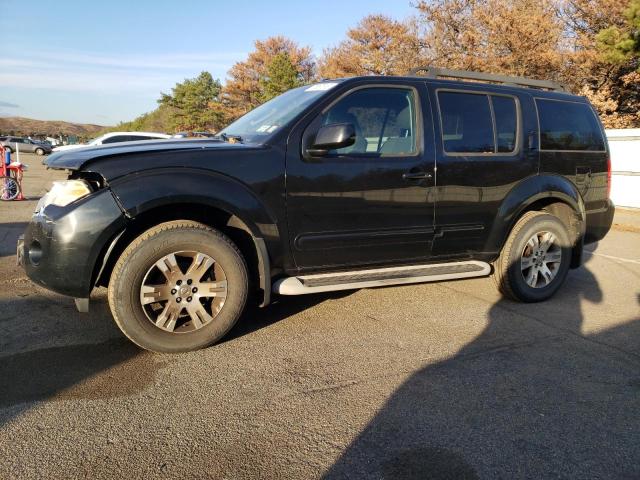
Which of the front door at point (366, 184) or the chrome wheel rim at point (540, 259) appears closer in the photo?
the front door at point (366, 184)

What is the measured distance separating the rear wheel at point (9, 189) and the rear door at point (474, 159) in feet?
35.8

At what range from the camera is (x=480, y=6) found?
23.0 metres

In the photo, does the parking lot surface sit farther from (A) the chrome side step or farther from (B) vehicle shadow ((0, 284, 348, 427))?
(A) the chrome side step

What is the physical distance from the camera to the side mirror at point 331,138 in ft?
11.4

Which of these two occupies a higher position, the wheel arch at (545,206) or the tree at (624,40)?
the tree at (624,40)

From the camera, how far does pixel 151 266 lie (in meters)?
3.22

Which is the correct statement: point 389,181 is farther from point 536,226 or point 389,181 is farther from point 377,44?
point 377,44

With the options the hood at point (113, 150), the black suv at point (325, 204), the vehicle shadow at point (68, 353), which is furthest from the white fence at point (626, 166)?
the hood at point (113, 150)

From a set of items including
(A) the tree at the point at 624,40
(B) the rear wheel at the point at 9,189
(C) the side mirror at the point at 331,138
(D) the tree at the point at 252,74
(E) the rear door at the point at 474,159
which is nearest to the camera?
(C) the side mirror at the point at 331,138

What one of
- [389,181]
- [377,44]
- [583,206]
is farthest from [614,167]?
[377,44]

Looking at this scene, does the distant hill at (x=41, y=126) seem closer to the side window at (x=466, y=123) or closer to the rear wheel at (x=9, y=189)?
the rear wheel at (x=9, y=189)

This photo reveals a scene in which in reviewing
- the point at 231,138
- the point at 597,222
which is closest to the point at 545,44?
the point at 597,222

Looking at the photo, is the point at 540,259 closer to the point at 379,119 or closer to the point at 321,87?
the point at 379,119

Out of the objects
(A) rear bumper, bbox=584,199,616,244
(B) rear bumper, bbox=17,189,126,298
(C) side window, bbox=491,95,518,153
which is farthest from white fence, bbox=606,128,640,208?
(B) rear bumper, bbox=17,189,126,298
